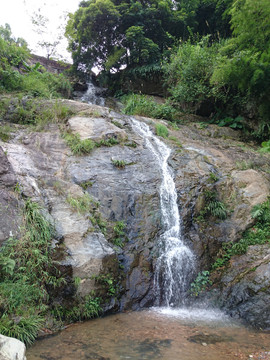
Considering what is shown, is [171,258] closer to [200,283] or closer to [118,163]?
[200,283]

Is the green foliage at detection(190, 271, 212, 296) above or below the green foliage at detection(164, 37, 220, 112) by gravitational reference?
below

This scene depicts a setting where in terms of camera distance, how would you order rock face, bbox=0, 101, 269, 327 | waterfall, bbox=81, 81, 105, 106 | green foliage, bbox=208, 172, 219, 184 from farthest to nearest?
waterfall, bbox=81, 81, 105, 106
green foliage, bbox=208, 172, 219, 184
rock face, bbox=0, 101, 269, 327

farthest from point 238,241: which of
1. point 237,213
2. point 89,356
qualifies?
point 89,356

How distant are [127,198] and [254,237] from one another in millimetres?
3264

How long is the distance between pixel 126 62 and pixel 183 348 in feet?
53.5

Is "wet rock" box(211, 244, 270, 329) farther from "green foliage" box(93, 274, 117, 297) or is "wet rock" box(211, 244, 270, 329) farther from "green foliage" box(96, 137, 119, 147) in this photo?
"green foliage" box(96, 137, 119, 147)

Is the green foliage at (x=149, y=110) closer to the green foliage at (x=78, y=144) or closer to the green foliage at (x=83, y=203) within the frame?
the green foliage at (x=78, y=144)

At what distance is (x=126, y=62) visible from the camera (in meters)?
17.1

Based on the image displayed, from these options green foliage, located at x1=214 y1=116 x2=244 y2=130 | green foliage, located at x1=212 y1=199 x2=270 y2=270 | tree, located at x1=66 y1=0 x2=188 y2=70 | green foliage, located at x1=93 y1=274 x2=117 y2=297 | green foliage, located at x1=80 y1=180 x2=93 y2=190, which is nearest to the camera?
green foliage, located at x1=93 y1=274 x2=117 y2=297

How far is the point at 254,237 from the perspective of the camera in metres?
6.82

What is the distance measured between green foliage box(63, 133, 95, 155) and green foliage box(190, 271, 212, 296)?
4.48m

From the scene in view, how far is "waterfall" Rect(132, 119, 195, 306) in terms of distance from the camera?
19.5 ft

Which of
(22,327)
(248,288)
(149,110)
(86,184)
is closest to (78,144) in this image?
(86,184)

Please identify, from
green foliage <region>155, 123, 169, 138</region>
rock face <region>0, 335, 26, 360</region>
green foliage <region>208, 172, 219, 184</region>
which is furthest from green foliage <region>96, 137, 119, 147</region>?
rock face <region>0, 335, 26, 360</region>
